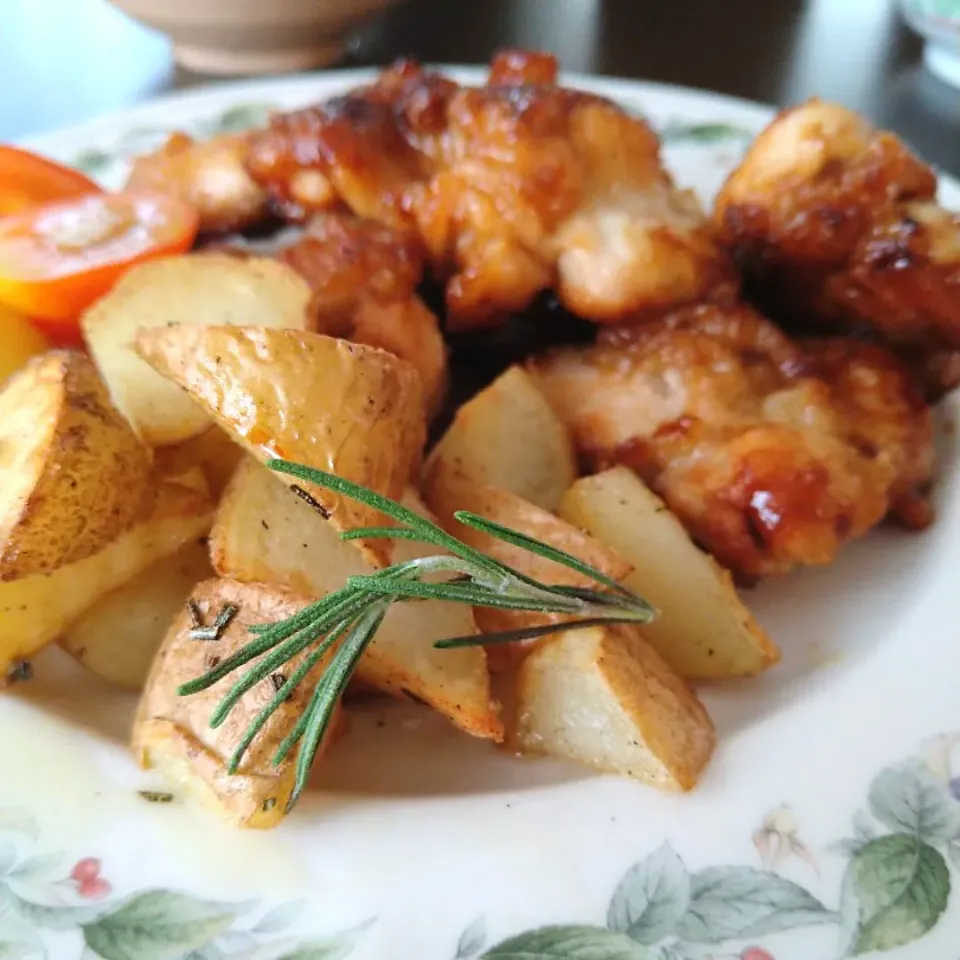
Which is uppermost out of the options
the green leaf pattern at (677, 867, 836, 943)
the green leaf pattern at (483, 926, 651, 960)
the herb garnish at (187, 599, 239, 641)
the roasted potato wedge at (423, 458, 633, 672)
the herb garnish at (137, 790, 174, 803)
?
the roasted potato wedge at (423, 458, 633, 672)

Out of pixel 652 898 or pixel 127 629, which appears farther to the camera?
pixel 127 629

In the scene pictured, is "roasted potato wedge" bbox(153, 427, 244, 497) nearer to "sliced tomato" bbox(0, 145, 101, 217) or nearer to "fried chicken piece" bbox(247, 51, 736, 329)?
"fried chicken piece" bbox(247, 51, 736, 329)

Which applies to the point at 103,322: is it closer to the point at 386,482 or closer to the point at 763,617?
the point at 386,482

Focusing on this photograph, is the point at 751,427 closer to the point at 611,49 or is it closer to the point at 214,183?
the point at 214,183

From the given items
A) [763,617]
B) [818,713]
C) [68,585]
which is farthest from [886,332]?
[68,585]

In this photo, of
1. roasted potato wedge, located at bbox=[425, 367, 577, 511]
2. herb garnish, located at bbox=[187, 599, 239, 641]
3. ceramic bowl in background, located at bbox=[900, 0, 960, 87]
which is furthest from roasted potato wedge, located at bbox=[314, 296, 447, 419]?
ceramic bowl in background, located at bbox=[900, 0, 960, 87]

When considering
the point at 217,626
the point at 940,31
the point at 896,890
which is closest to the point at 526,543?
the point at 217,626
